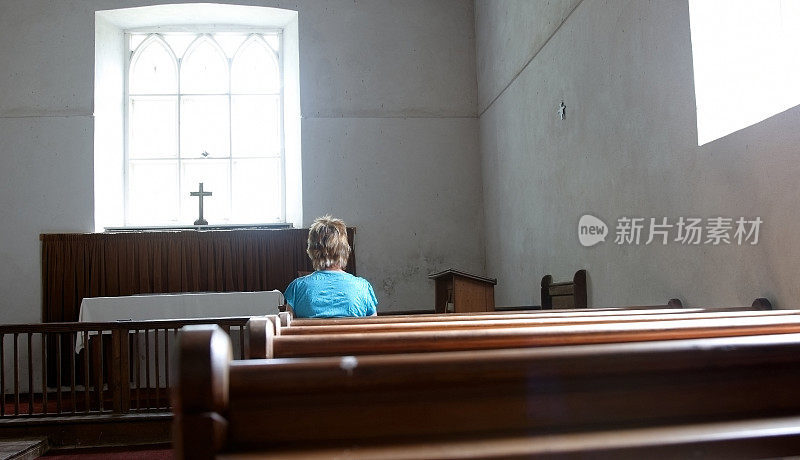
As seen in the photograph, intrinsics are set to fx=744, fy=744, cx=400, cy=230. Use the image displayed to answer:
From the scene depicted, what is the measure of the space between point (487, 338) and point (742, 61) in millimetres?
2503

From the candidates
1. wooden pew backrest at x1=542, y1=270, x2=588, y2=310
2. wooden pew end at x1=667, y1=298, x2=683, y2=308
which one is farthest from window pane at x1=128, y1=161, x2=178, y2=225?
wooden pew end at x1=667, y1=298, x2=683, y2=308

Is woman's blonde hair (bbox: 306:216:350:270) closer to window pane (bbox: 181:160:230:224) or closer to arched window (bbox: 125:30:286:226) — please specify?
arched window (bbox: 125:30:286:226)

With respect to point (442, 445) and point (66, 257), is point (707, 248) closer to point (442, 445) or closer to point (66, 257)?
point (442, 445)

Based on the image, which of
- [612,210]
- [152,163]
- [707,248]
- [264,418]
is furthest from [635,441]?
[152,163]

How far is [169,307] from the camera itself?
611cm

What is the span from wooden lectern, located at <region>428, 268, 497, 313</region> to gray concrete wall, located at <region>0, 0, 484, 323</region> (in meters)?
2.16

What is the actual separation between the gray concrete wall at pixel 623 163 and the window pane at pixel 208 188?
3007 mm

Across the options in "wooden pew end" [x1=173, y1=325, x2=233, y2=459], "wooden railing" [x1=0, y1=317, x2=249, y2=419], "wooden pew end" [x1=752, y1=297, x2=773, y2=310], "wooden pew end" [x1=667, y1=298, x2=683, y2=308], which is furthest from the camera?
"wooden railing" [x1=0, y1=317, x2=249, y2=419]

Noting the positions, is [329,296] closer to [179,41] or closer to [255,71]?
[255,71]

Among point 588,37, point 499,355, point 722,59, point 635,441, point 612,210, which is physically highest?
point 588,37

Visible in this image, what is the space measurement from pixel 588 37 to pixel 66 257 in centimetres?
527

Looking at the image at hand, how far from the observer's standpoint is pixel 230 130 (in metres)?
8.17

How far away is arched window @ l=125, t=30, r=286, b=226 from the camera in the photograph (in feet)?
26.4

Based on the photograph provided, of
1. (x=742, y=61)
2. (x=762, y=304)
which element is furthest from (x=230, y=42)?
(x=762, y=304)
